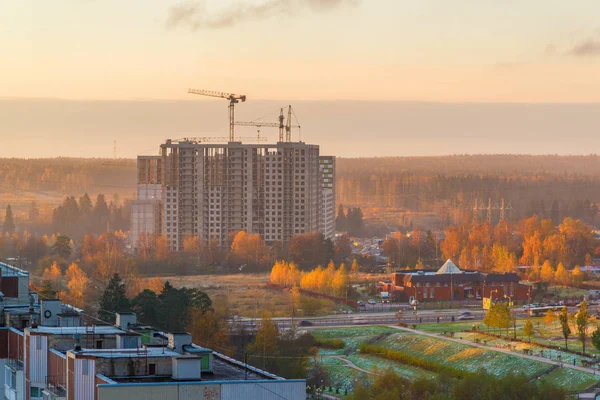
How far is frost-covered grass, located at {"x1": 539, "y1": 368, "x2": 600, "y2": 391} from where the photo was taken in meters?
46.3

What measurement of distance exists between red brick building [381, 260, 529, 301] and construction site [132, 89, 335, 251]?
3437cm

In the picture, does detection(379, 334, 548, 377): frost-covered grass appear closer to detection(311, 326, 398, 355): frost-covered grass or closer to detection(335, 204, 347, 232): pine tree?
detection(311, 326, 398, 355): frost-covered grass

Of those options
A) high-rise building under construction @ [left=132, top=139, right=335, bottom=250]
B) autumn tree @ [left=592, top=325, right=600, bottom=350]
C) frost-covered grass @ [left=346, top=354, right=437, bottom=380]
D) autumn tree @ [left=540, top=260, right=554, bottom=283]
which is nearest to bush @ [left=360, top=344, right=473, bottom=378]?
frost-covered grass @ [left=346, top=354, right=437, bottom=380]

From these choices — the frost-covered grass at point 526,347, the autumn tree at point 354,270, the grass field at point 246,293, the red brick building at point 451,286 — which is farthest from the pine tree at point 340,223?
the frost-covered grass at point 526,347

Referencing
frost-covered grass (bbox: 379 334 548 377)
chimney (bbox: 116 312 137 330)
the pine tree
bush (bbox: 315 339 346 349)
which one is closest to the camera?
chimney (bbox: 116 312 137 330)

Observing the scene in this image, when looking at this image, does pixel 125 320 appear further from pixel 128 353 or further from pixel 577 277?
pixel 577 277

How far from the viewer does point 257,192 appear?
387 ft

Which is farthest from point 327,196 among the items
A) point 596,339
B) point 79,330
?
point 79,330

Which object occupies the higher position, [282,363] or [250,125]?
[250,125]

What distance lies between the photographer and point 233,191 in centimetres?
11831

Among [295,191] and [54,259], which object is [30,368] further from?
[295,191]

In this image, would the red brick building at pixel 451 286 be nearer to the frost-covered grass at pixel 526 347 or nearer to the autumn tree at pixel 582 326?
the frost-covered grass at pixel 526 347

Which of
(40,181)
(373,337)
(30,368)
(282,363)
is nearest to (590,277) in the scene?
(373,337)

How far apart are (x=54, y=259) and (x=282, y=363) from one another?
50.2 metres
